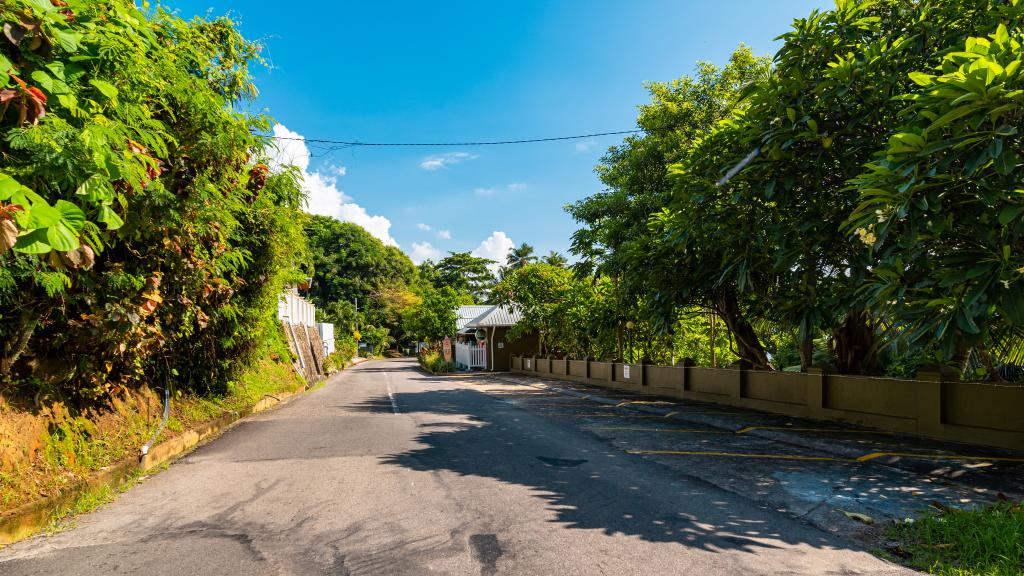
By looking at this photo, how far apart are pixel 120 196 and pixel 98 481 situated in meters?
3.41

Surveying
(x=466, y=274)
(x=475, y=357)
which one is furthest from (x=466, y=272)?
(x=475, y=357)

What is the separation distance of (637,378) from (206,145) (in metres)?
15.8

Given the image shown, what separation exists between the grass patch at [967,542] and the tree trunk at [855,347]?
23.0ft

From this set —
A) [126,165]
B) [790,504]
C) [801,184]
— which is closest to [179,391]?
[126,165]

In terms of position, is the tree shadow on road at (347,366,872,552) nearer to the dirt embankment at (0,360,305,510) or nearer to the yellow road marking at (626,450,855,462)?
the yellow road marking at (626,450,855,462)

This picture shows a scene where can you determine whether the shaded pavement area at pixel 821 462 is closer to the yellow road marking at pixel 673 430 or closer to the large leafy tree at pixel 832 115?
the yellow road marking at pixel 673 430

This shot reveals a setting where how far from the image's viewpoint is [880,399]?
9.84 metres

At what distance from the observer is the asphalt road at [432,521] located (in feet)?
12.9

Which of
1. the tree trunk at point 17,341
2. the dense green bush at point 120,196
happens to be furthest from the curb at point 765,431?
the tree trunk at point 17,341

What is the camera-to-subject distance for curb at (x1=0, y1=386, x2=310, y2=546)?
4328mm

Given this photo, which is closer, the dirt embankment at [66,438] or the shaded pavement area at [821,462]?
the dirt embankment at [66,438]

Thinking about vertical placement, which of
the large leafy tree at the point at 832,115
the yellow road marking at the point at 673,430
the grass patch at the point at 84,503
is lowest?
the yellow road marking at the point at 673,430

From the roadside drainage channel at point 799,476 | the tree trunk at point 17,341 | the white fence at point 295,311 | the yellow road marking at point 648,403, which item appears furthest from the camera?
the white fence at point 295,311

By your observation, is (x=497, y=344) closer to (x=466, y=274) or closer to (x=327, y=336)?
(x=327, y=336)
